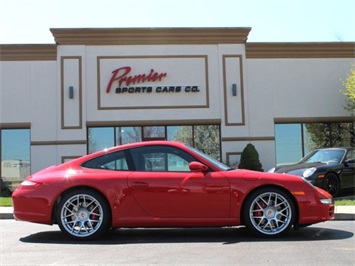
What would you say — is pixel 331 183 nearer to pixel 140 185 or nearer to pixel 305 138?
pixel 305 138

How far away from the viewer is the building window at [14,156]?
17.1m

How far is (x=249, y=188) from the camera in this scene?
20.1 feet

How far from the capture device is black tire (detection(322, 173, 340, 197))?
446 inches

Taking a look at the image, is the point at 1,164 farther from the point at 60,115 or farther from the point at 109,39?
the point at 109,39

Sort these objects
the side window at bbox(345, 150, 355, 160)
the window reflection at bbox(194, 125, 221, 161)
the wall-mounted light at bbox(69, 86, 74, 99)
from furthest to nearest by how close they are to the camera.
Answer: the window reflection at bbox(194, 125, 221, 161) < the wall-mounted light at bbox(69, 86, 74, 99) < the side window at bbox(345, 150, 355, 160)

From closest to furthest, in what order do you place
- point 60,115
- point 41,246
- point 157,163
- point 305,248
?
1. point 305,248
2. point 41,246
3. point 157,163
4. point 60,115

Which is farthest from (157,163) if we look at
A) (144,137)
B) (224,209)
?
(144,137)

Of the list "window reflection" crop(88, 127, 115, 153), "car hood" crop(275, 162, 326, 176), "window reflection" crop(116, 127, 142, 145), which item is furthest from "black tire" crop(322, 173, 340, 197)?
"window reflection" crop(88, 127, 115, 153)

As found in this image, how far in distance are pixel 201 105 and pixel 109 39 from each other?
174 inches

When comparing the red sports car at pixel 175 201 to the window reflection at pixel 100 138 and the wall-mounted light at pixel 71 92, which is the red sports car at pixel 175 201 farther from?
the wall-mounted light at pixel 71 92

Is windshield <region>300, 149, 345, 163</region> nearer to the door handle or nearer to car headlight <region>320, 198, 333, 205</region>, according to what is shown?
car headlight <region>320, 198, 333, 205</region>

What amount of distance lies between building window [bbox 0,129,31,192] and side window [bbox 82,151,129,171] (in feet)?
37.7

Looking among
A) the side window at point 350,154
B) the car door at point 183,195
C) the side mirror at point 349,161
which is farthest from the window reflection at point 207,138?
the car door at point 183,195

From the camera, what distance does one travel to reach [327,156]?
40.7 feet
